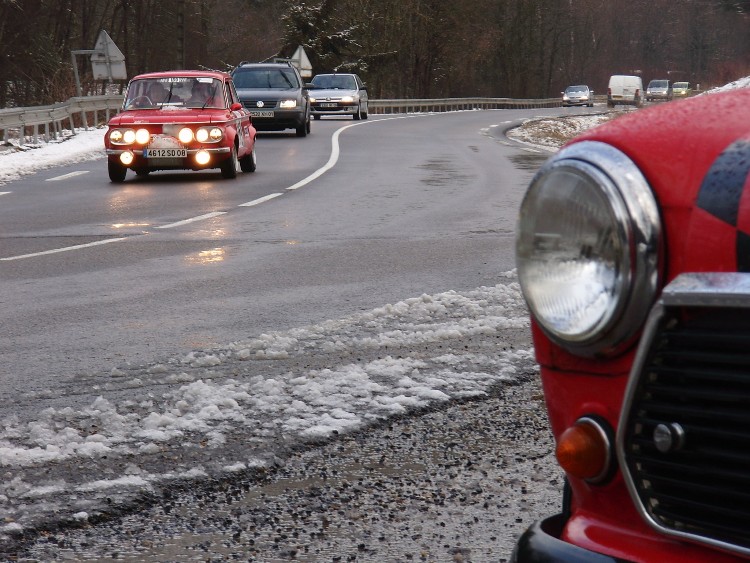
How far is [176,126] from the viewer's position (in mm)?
17797

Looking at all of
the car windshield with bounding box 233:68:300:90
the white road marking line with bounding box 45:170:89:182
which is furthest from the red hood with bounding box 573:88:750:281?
the car windshield with bounding box 233:68:300:90

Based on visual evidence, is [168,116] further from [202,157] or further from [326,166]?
[326,166]

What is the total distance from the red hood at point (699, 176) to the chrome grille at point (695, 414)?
0.15 ft

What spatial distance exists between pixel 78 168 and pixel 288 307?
14827 mm

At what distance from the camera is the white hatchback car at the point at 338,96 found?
141ft

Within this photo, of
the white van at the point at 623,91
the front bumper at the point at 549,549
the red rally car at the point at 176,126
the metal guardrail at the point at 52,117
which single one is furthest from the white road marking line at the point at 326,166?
the white van at the point at 623,91

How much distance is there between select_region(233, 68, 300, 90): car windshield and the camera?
103 feet

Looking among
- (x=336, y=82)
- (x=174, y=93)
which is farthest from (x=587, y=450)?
(x=336, y=82)

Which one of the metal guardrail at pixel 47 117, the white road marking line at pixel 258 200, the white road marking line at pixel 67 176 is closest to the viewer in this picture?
the white road marking line at pixel 258 200

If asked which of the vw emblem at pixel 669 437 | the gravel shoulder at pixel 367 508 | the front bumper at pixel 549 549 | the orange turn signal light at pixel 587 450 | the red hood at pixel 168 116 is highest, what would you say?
the vw emblem at pixel 669 437

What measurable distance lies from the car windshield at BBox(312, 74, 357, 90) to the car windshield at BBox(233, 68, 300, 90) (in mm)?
11548

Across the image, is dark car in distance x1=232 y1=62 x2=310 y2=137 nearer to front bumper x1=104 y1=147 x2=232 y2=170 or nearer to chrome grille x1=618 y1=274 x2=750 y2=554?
front bumper x1=104 y1=147 x2=232 y2=170

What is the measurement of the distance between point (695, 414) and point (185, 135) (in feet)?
54.1

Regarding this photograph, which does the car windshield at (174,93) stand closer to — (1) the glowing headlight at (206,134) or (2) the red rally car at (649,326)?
(1) the glowing headlight at (206,134)
